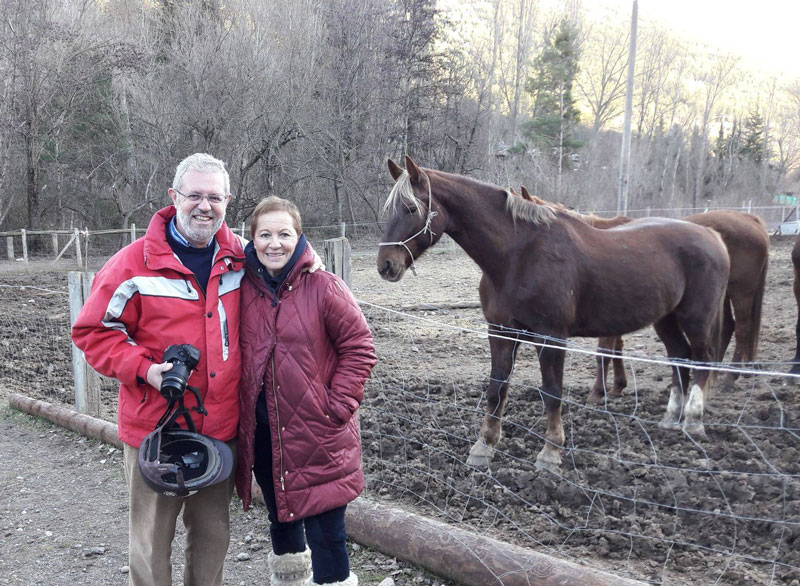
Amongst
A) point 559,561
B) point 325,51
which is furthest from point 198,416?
point 325,51

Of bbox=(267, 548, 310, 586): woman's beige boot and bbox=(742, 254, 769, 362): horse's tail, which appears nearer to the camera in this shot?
bbox=(267, 548, 310, 586): woman's beige boot

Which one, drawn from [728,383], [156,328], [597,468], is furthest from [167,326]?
[728,383]

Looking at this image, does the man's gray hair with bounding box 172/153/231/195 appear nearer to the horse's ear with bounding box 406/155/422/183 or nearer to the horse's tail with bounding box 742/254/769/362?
the horse's ear with bounding box 406/155/422/183

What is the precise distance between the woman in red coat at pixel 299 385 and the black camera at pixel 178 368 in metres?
0.24

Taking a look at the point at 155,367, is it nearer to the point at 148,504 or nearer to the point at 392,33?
the point at 148,504

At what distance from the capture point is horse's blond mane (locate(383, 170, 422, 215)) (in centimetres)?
405

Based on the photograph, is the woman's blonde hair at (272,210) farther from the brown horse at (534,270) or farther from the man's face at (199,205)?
the brown horse at (534,270)

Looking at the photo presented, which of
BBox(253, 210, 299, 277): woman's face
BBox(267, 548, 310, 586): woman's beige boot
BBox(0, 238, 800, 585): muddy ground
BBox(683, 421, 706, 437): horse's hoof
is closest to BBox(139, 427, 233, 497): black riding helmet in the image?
BBox(267, 548, 310, 586): woman's beige boot

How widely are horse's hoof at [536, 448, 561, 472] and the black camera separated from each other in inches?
96.6

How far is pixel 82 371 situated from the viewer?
4949mm

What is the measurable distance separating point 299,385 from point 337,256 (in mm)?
2218

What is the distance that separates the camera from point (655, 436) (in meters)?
4.44

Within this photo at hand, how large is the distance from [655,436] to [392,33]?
25.1 meters

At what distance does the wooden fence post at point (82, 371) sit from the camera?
4.91m
